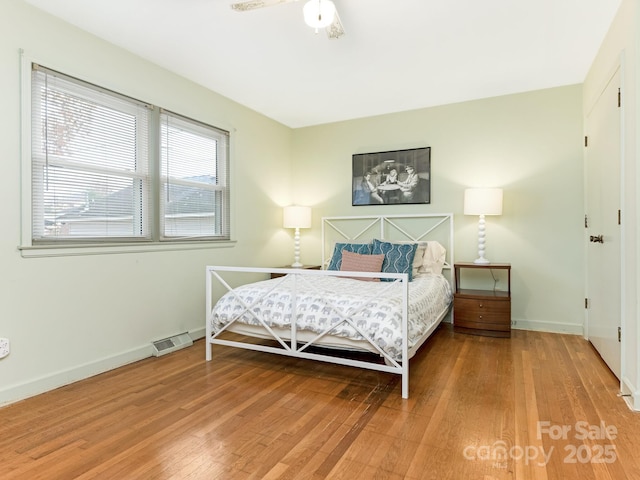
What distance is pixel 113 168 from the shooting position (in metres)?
2.85

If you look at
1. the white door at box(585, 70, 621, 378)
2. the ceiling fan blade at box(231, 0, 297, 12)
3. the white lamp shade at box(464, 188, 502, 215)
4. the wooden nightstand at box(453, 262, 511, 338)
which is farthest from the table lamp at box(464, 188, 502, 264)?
the ceiling fan blade at box(231, 0, 297, 12)

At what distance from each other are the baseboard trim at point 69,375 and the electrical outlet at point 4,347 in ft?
0.66

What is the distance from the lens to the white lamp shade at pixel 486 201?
3656mm

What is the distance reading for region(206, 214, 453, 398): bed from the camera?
2.36 metres

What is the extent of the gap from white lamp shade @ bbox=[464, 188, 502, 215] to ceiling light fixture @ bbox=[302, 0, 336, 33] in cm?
234

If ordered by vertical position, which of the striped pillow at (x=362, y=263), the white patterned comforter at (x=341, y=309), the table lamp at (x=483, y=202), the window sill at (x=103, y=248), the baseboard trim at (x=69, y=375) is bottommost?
the baseboard trim at (x=69, y=375)

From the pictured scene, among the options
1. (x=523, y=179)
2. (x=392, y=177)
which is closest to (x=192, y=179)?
(x=392, y=177)

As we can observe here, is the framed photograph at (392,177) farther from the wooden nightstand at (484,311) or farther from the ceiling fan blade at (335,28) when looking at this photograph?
the ceiling fan blade at (335,28)

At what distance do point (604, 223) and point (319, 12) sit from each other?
2.55 meters

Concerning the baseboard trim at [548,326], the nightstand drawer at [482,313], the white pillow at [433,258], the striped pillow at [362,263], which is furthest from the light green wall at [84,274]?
the baseboard trim at [548,326]

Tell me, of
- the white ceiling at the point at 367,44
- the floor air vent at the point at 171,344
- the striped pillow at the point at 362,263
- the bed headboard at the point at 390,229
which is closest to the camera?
the white ceiling at the point at 367,44

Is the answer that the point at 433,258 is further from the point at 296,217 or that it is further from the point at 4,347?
the point at 4,347

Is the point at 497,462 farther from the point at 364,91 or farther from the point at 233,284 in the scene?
the point at 364,91

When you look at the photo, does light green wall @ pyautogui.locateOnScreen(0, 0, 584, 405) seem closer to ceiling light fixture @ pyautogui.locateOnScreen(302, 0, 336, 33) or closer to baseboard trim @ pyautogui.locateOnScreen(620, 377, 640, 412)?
baseboard trim @ pyautogui.locateOnScreen(620, 377, 640, 412)
